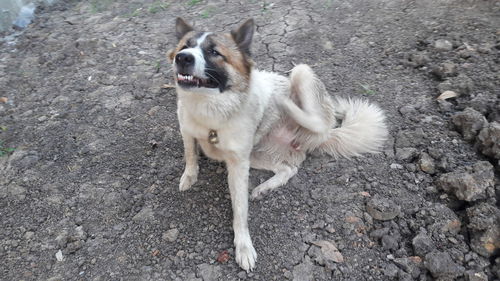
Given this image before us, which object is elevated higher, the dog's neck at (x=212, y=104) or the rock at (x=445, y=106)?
the dog's neck at (x=212, y=104)

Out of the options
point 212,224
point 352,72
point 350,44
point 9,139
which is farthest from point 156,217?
point 350,44

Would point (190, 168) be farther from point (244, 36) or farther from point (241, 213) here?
point (244, 36)

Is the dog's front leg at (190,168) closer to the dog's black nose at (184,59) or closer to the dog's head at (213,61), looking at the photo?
the dog's head at (213,61)

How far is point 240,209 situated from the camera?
2.22 m

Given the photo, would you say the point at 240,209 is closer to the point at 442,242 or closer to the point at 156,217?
the point at 156,217

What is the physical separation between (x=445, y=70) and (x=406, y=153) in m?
1.05

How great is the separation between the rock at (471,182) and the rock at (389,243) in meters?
0.51

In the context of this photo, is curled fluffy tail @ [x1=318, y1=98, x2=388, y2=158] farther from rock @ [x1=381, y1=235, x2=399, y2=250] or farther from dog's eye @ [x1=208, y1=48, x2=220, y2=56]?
dog's eye @ [x1=208, y1=48, x2=220, y2=56]

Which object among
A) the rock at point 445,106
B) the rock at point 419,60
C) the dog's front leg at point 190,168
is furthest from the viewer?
the rock at point 419,60

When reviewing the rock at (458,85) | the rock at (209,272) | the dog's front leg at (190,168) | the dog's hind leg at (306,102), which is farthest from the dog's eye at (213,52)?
the rock at (458,85)

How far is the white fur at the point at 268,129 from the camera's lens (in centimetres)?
220

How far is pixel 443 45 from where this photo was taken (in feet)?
11.5

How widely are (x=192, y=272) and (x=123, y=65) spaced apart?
2.52 meters

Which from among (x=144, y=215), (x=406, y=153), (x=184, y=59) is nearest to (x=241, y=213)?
(x=144, y=215)
